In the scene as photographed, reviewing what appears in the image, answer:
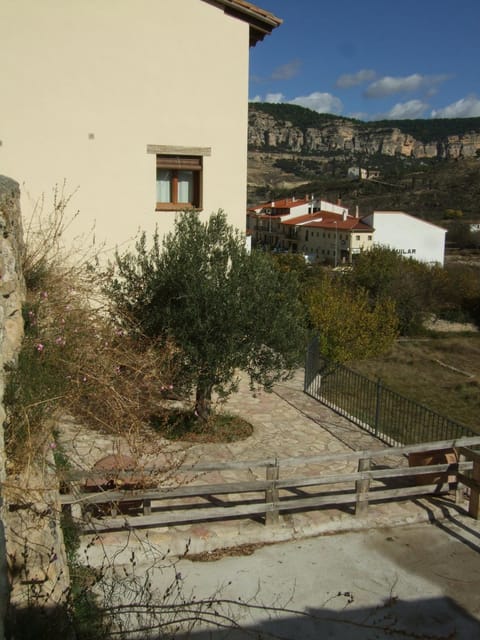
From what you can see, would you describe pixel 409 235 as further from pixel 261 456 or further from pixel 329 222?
pixel 261 456

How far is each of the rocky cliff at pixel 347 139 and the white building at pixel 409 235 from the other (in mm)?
107543

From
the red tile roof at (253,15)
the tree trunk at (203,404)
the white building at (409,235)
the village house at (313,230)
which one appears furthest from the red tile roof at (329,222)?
the tree trunk at (203,404)

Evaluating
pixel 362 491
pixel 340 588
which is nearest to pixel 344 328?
pixel 362 491

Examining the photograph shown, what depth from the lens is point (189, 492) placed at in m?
6.46

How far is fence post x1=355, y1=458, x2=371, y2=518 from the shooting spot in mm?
7101

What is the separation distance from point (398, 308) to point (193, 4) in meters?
33.7

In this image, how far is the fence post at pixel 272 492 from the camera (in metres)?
6.75

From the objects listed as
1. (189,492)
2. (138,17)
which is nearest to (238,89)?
(138,17)

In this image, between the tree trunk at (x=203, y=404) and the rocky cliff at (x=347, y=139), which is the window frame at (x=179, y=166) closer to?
the tree trunk at (x=203, y=404)

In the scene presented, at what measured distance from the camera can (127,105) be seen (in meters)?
12.0

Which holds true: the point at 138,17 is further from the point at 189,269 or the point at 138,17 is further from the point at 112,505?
the point at 112,505

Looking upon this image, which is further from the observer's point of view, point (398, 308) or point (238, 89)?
point (398, 308)

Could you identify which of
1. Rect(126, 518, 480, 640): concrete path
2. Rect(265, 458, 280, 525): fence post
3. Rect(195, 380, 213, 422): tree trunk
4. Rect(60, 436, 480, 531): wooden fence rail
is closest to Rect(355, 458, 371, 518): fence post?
Rect(60, 436, 480, 531): wooden fence rail

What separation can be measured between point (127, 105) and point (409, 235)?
55.5m
